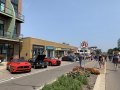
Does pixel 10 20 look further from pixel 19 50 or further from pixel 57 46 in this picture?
pixel 57 46

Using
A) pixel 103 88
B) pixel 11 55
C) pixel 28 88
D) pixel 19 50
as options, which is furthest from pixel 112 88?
pixel 19 50

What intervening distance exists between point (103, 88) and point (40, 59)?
1966 centimetres

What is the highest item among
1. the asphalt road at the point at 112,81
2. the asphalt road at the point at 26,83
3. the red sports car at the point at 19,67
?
the red sports car at the point at 19,67

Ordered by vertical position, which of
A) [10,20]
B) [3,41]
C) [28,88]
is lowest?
[28,88]

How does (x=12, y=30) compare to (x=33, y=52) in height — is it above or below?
above

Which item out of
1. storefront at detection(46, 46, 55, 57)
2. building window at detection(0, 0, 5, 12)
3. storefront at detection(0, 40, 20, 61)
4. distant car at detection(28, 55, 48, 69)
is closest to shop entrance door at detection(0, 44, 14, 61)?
storefront at detection(0, 40, 20, 61)

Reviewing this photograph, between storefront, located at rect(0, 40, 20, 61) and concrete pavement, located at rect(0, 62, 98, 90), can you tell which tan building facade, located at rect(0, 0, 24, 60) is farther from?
concrete pavement, located at rect(0, 62, 98, 90)

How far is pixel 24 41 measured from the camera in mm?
52781

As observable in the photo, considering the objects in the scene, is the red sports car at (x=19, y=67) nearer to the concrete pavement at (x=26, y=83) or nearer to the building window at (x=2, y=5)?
the concrete pavement at (x=26, y=83)

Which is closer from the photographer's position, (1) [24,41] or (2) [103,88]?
(2) [103,88]

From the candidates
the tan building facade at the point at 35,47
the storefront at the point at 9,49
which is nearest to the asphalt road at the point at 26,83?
the storefront at the point at 9,49

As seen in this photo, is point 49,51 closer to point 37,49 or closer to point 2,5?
point 37,49

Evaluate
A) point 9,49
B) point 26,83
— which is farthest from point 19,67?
point 9,49

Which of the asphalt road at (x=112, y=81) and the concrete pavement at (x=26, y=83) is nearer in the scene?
the asphalt road at (x=112, y=81)
